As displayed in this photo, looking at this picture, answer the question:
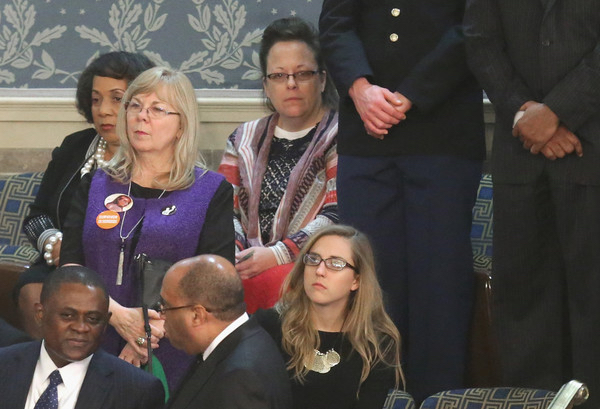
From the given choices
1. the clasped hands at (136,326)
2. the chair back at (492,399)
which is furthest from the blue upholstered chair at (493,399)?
the clasped hands at (136,326)

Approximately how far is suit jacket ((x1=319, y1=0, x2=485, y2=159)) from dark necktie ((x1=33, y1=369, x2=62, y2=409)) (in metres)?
1.29

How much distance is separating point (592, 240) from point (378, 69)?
→ 3.11 feet

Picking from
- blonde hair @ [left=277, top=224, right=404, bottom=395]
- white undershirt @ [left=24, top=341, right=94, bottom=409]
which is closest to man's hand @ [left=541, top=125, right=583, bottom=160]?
blonde hair @ [left=277, top=224, right=404, bottom=395]

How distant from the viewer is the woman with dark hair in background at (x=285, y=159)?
13.8 feet

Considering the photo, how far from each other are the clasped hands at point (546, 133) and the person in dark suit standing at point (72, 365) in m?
1.31

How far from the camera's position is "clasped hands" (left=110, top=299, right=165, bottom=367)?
11.6ft

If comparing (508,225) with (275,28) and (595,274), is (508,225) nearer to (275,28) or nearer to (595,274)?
(595,274)

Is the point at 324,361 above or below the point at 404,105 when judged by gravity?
below

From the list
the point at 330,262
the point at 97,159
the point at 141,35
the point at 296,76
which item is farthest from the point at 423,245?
the point at 141,35

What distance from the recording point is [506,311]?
11.8 feet

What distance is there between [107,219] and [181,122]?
0.41 metres

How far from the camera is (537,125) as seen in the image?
3.42 meters

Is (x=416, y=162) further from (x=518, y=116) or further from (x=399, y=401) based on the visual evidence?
(x=399, y=401)

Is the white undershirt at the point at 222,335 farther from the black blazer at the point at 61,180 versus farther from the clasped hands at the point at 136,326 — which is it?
the black blazer at the point at 61,180
